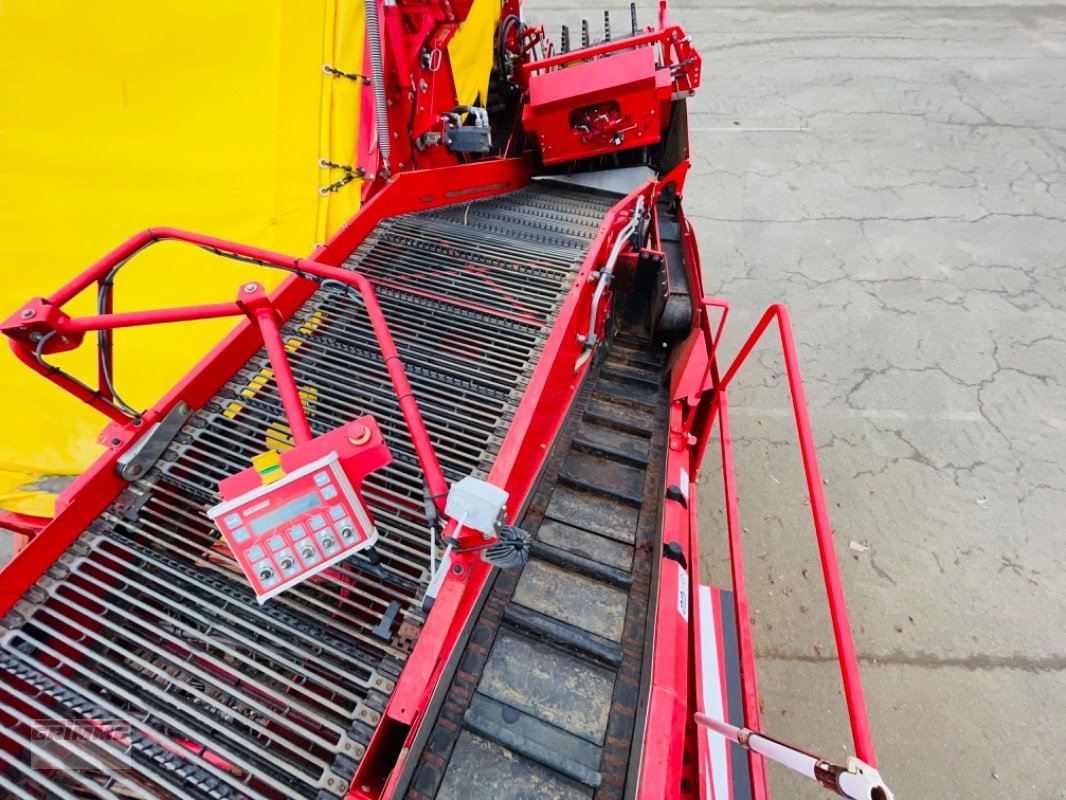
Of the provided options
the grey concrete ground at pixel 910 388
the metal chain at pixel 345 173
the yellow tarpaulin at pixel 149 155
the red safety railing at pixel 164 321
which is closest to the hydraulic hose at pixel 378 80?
the metal chain at pixel 345 173

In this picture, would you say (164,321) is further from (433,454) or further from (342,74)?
(342,74)

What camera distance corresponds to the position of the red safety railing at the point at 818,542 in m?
1.49

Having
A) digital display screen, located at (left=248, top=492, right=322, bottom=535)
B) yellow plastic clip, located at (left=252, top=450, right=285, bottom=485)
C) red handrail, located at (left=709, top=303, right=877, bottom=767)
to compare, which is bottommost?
red handrail, located at (left=709, top=303, right=877, bottom=767)

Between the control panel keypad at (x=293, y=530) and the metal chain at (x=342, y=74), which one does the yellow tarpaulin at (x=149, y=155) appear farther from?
the control panel keypad at (x=293, y=530)

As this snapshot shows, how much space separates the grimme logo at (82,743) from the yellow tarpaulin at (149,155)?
2.03 meters

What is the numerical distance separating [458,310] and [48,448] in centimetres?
264

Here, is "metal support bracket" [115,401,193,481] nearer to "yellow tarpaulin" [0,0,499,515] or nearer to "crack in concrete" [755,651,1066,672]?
"yellow tarpaulin" [0,0,499,515]

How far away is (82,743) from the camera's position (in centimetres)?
150

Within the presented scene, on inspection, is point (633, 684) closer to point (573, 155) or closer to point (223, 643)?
point (223, 643)

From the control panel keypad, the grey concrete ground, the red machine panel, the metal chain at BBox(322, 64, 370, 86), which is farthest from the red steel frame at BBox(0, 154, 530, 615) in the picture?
the grey concrete ground

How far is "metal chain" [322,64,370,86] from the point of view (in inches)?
129

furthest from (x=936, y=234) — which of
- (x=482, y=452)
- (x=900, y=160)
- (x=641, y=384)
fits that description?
(x=482, y=452)

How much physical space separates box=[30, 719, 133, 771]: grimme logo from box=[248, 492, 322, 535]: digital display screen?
0.73m

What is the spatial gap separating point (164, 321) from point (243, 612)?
1.00 meters
